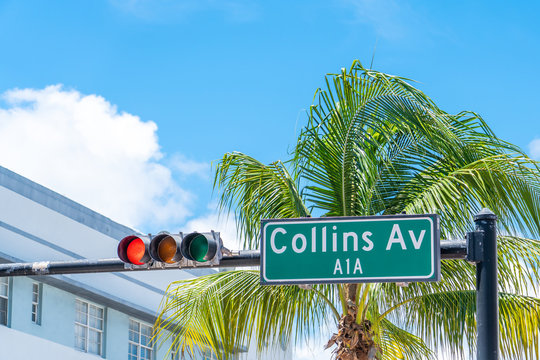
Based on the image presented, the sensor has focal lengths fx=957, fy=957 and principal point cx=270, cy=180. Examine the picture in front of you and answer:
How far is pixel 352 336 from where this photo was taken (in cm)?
1173

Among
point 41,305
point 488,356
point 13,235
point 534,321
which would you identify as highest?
point 13,235

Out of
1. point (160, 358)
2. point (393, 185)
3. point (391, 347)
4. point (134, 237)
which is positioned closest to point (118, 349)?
point (160, 358)

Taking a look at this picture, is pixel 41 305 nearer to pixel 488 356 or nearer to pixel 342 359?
pixel 342 359

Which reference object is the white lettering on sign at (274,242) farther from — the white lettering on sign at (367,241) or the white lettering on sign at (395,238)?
the white lettering on sign at (395,238)

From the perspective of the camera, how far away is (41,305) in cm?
2384

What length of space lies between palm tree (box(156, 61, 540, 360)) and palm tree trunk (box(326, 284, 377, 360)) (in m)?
0.01

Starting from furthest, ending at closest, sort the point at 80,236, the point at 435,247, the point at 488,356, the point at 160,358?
the point at 160,358
the point at 80,236
the point at 435,247
the point at 488,356

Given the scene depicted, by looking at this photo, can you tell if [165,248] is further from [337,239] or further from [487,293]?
[487,293]

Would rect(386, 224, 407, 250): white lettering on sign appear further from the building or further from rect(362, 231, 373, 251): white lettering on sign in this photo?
the building

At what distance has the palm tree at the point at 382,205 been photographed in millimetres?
11742

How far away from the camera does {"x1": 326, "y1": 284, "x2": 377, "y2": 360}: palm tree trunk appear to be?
11.6 m

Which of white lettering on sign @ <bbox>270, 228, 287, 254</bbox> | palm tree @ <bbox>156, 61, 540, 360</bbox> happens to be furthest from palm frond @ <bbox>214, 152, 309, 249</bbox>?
white lettering on sign @ <bbox>270, 228, 287, 254</bbox>

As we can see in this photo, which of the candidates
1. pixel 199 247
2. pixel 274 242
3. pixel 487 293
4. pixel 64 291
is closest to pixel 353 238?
pixel 274 242

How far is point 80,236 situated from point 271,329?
13.5m
